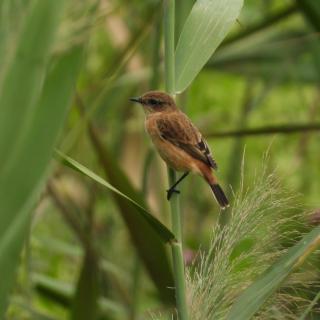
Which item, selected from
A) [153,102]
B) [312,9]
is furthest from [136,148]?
[312,9]

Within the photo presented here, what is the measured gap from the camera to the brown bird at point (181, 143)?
2.81 m

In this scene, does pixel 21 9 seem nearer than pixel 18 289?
Yes

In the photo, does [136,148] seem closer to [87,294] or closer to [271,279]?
[87,294]

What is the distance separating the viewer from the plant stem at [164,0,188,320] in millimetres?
1791

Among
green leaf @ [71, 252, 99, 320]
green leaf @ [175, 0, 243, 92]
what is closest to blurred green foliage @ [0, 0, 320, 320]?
green leaf @ [71, 252, 99, 320]

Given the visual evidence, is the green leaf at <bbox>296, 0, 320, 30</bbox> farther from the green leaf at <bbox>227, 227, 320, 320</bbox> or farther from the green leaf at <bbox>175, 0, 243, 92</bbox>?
the green leaf at <bbox>227, 227, 320, 320</bbox>

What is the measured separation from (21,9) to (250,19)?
14.9ft

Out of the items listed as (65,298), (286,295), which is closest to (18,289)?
(65,298)

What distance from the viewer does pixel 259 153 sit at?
6.00m

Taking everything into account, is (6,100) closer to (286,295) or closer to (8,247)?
(8,247)

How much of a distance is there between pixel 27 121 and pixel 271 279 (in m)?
0.73

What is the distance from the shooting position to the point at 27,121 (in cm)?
123

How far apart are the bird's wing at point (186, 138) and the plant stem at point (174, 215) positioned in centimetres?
96

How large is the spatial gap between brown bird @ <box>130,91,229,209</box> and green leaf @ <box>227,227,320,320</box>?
90cm
